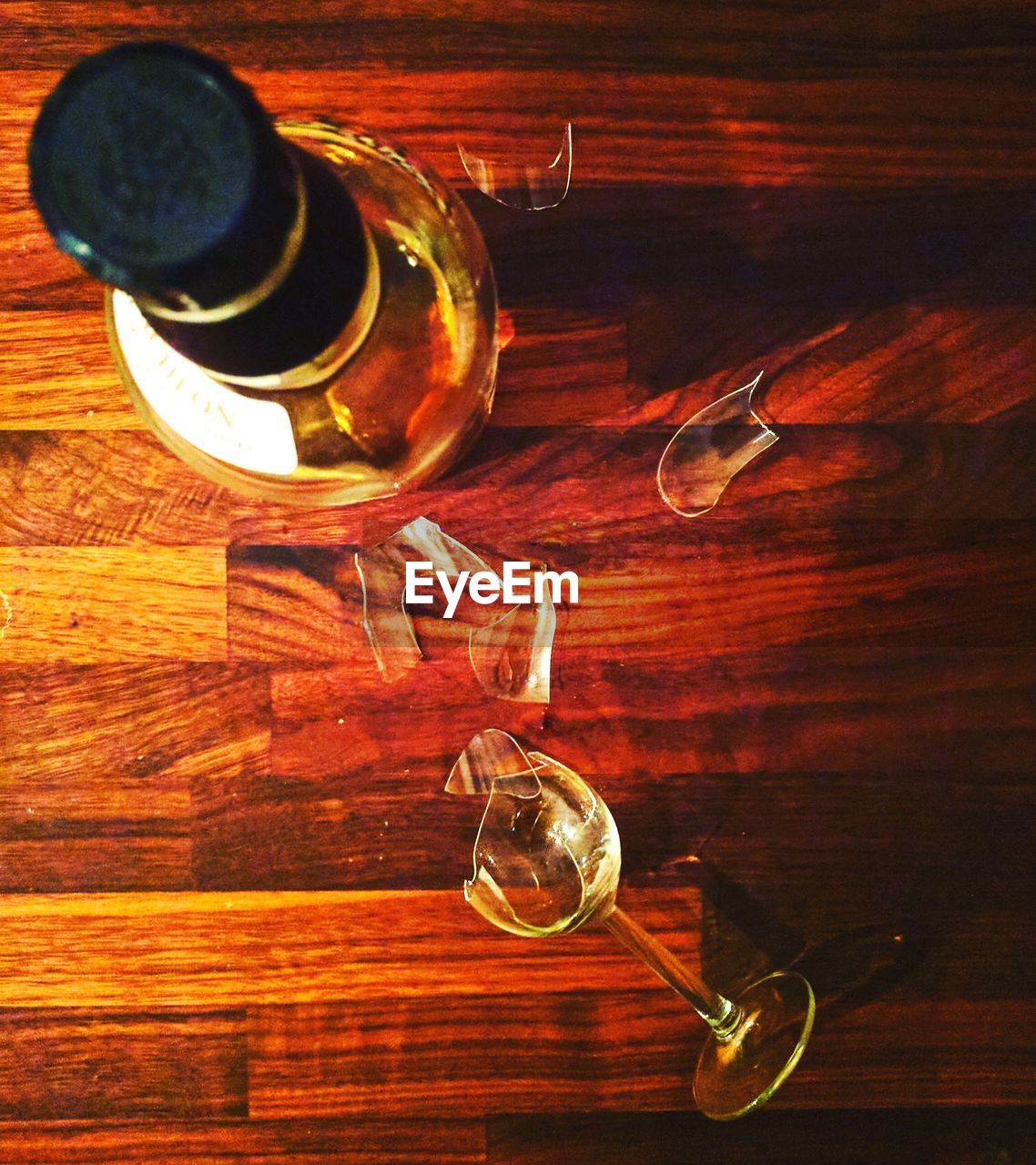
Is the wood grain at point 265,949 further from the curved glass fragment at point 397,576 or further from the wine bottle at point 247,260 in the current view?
the wine bottle at point 247,260

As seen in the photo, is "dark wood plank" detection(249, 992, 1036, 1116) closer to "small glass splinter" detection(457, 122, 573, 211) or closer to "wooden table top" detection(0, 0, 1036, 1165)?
"wooden table top" detection(0, 0, 1036, 1165)

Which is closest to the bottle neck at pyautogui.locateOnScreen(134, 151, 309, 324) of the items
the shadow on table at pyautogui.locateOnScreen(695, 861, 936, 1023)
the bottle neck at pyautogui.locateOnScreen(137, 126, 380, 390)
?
the bottle neck at pyautogui.locateOnScreen(137, 126, 380, 390)

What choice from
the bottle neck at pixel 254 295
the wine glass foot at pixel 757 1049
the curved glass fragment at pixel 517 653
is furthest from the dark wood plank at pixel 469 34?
the wine glass foot at pixel 757 1049

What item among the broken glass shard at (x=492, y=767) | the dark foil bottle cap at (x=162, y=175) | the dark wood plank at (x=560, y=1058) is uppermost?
the dark foil bottle cap at (x=162, y=175)

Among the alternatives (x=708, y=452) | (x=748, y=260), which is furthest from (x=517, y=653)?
(x=748, y=260)

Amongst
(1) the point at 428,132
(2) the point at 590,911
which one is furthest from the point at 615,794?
(1) the point at 428,132

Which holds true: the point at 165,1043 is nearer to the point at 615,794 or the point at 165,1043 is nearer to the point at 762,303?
the point at 615,794
